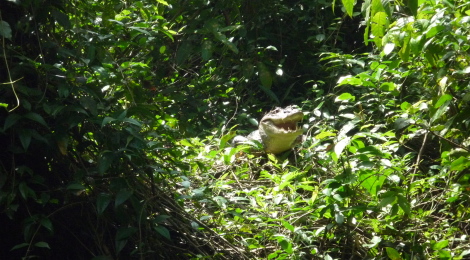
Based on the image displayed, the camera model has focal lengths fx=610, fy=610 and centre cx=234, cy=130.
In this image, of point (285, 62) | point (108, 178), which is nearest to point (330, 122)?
point (285, 62)

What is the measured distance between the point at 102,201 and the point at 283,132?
1.95m

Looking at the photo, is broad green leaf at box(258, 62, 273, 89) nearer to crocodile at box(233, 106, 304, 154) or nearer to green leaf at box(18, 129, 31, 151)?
crocodile at box(233, 106, 304, 154)

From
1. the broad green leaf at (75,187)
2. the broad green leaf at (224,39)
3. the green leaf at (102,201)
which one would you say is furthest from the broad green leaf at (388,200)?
the broad green leaf at (75,187)

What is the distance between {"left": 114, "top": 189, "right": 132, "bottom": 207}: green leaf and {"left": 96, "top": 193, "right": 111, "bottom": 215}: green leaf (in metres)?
0.06

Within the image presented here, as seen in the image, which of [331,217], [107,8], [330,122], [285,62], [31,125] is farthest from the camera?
[285,62]

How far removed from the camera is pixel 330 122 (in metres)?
4.29

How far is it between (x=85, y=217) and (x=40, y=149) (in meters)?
0.37

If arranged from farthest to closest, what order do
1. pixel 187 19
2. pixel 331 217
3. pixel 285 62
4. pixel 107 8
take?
pixel 285 62, pixel 187 19, pixel 107 8, pixel 331 217

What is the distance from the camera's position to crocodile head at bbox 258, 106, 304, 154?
420 centimetres

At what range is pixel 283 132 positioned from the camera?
4.18 m

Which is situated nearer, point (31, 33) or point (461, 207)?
point (31, 33)

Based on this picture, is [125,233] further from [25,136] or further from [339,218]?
[339,218]

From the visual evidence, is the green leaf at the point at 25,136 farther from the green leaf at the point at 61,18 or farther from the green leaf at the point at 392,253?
the green leaf at the point at 392,253

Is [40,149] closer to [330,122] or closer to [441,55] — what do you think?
[441,55]
